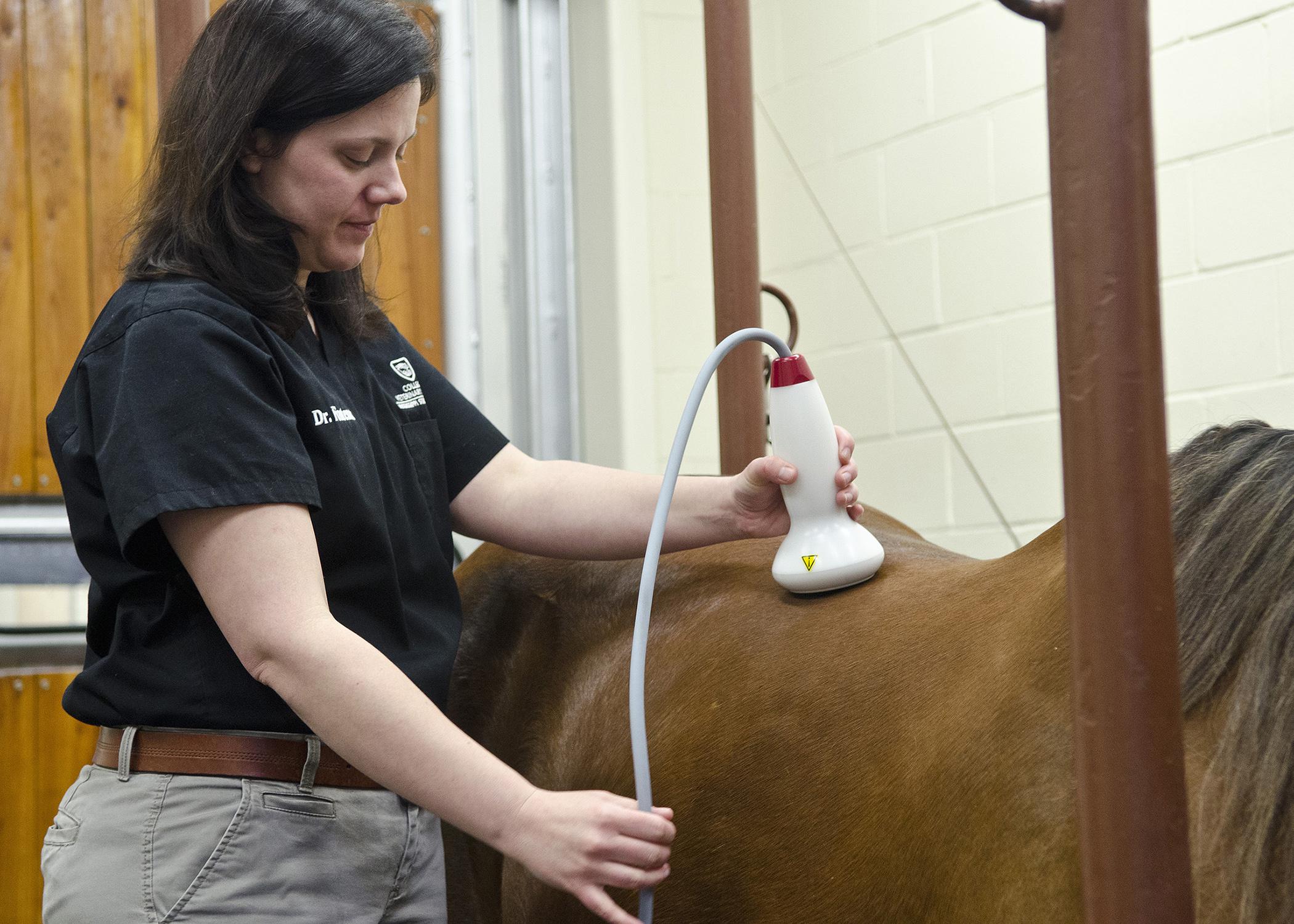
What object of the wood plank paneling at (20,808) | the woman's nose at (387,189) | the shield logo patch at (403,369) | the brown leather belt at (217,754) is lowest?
the wood plank paneling at (20,808)

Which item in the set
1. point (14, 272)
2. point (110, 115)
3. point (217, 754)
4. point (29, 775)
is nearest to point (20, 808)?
point (29, 775)

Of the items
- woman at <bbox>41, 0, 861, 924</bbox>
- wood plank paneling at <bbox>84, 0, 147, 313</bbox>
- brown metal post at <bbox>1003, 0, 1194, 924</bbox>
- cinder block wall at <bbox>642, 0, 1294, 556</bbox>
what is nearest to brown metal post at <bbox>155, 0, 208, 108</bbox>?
woman at <bbox>41, 0, 861, 924</bbox>

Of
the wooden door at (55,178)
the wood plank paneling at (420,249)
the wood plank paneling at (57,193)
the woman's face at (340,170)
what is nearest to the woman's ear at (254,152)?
the woman's face at (340,170)

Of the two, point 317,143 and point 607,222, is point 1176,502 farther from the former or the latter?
point 607,222

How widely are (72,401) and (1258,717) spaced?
2.62 ft

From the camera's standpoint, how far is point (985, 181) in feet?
7.70

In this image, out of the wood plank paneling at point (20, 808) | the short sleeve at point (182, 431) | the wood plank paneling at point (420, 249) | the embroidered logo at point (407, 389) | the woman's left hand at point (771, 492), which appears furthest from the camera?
the wood plank paneling at point (420, 249)

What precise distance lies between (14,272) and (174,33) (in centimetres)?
135

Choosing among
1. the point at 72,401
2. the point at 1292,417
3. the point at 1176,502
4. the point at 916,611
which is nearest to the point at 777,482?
the point at 916,611

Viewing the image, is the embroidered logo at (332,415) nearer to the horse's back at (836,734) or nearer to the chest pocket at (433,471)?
the chest pocket at (433,471)

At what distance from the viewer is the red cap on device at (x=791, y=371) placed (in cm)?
101

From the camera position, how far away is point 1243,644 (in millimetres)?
788

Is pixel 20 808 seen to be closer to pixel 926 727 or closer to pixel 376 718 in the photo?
pixel 376 718

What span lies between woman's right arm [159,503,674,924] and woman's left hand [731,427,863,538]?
1.09 ft
